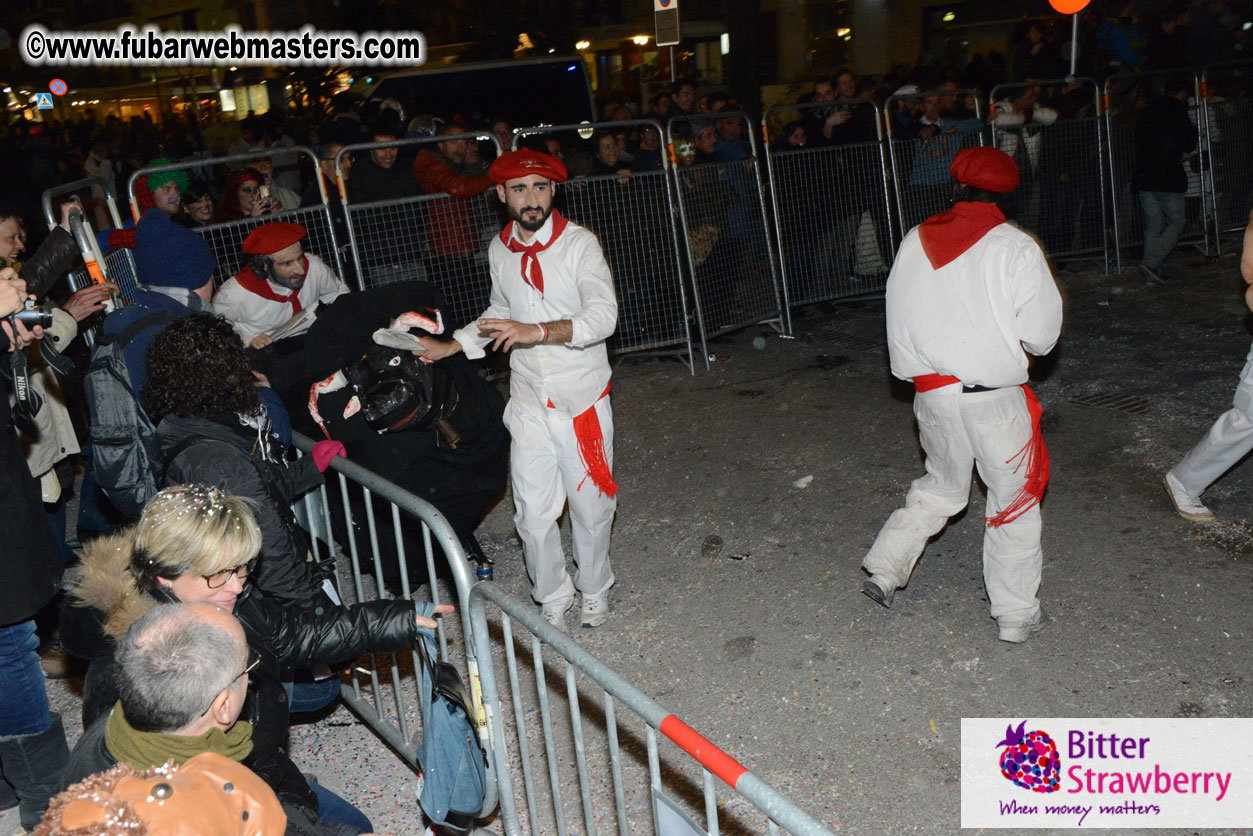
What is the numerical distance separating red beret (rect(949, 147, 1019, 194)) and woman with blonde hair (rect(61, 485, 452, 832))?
2.63 meters

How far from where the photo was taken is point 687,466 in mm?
6281

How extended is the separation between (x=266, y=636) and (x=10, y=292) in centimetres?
134

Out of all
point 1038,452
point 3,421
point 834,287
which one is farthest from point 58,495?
point 834,287

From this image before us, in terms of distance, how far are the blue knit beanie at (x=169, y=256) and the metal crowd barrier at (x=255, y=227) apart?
1.95 meters

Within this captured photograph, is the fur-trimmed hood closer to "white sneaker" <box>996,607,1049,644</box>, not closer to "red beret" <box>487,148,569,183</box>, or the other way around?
"red beret" <box>487,148,569,183</box>

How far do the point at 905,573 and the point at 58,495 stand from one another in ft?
13.4

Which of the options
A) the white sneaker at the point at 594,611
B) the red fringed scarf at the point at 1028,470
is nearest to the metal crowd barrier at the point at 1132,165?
the red fringed scarf at the point at 1028,470

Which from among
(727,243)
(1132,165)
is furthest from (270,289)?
(1132,165)

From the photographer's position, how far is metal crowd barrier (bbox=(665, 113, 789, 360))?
824 cm

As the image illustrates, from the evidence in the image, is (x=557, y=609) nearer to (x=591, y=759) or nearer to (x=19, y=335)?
(x=591, y=759)

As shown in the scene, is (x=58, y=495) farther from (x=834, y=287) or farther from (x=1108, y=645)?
(x=834, y=287)

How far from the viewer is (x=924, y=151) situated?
925 centimetres

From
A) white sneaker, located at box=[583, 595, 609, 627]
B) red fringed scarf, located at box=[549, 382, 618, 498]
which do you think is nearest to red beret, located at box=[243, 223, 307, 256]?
red fringed scarf, located at box=[549, 382, 618, 498]

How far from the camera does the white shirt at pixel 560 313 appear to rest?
4113 millimetres
